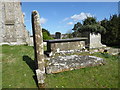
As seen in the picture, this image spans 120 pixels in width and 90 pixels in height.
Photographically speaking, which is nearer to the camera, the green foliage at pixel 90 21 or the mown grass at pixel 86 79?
the mown grass at pixel 86 79

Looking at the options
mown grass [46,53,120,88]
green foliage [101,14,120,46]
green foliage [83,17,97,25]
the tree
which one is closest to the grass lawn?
mown grass [46,53,120,88]

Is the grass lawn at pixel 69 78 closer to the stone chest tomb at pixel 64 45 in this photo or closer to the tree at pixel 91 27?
the stone chest tomb at pixel 64 45

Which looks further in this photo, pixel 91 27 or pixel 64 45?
pixel 91 27

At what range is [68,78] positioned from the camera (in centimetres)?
454

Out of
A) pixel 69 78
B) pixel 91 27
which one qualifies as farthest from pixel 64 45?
pixel 91 27

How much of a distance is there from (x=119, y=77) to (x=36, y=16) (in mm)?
4629

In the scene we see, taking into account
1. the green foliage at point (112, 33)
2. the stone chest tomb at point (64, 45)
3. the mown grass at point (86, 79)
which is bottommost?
the mown grass at point (86, 79)

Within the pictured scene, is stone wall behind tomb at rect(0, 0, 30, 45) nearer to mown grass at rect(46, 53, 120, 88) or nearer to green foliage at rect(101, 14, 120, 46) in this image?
mown grass at rect(46, 53, 120, 88)

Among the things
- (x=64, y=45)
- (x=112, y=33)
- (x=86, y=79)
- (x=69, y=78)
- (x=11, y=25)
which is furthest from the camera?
(x=112, y=33)

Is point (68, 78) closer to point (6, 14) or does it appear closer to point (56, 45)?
point (56, 45)

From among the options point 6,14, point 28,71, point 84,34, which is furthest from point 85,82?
point 6,14

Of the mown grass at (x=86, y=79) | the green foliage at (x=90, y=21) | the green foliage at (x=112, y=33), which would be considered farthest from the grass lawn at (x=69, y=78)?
the green foliage at (x=112, y=33)

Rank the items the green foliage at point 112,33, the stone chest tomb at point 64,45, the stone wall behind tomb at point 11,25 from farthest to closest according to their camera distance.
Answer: the green foliage at point 112,33
the stone wall behind tomb at point 11,25
the stone chest tomb at point 64,45

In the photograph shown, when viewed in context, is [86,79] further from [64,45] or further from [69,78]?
→ [64,45]
